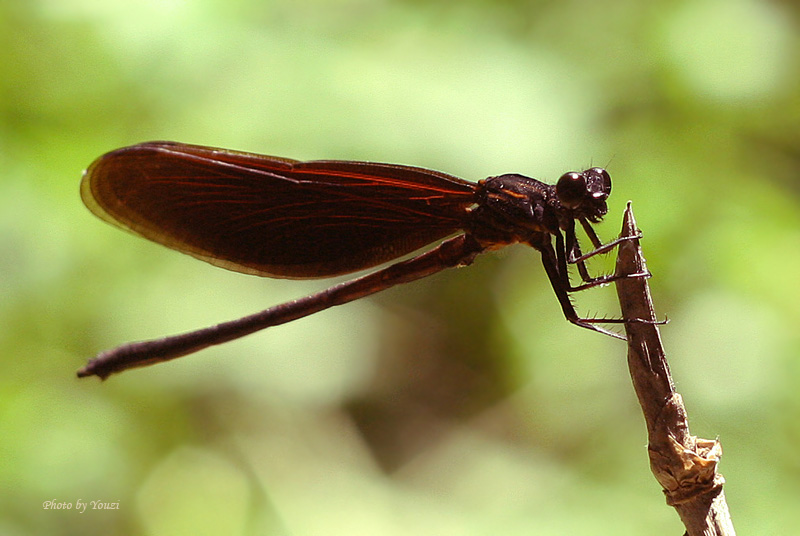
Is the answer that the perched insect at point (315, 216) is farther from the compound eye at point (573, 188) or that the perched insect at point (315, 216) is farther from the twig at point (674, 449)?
the twig at point (674, 449)

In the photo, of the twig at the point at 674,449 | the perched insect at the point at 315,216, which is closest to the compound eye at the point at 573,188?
the perched insect at the point at 315,216

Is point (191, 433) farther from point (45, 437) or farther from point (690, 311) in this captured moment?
point (690, 311)

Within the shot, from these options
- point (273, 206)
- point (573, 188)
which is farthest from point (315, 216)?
point (573, 188)

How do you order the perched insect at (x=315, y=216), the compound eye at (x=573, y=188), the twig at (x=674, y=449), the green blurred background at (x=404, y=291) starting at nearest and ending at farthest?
1. the twig at (x=674, y=449)
2. the compound eye at (x=573, y=188)
3. the perched insect at (x=315, y=216)
4. the green blurred background at (x=404, y=291)

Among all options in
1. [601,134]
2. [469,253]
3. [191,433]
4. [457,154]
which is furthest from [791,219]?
[191,433]

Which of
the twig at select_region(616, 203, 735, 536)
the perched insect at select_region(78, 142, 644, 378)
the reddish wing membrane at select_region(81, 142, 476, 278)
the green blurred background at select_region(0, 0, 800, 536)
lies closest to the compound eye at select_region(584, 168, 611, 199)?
the perched insect at select_region(78, 142, 644, 378)

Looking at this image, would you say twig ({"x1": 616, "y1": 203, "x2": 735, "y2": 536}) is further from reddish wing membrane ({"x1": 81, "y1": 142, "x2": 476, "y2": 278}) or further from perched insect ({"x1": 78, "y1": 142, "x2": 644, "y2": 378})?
reddish wing membrane ({"x1": 81, "y1": 142, "x2": 476, "y2": 278})

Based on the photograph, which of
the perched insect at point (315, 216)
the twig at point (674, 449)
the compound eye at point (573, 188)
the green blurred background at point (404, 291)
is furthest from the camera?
the green blurred background at point (404, 291)
